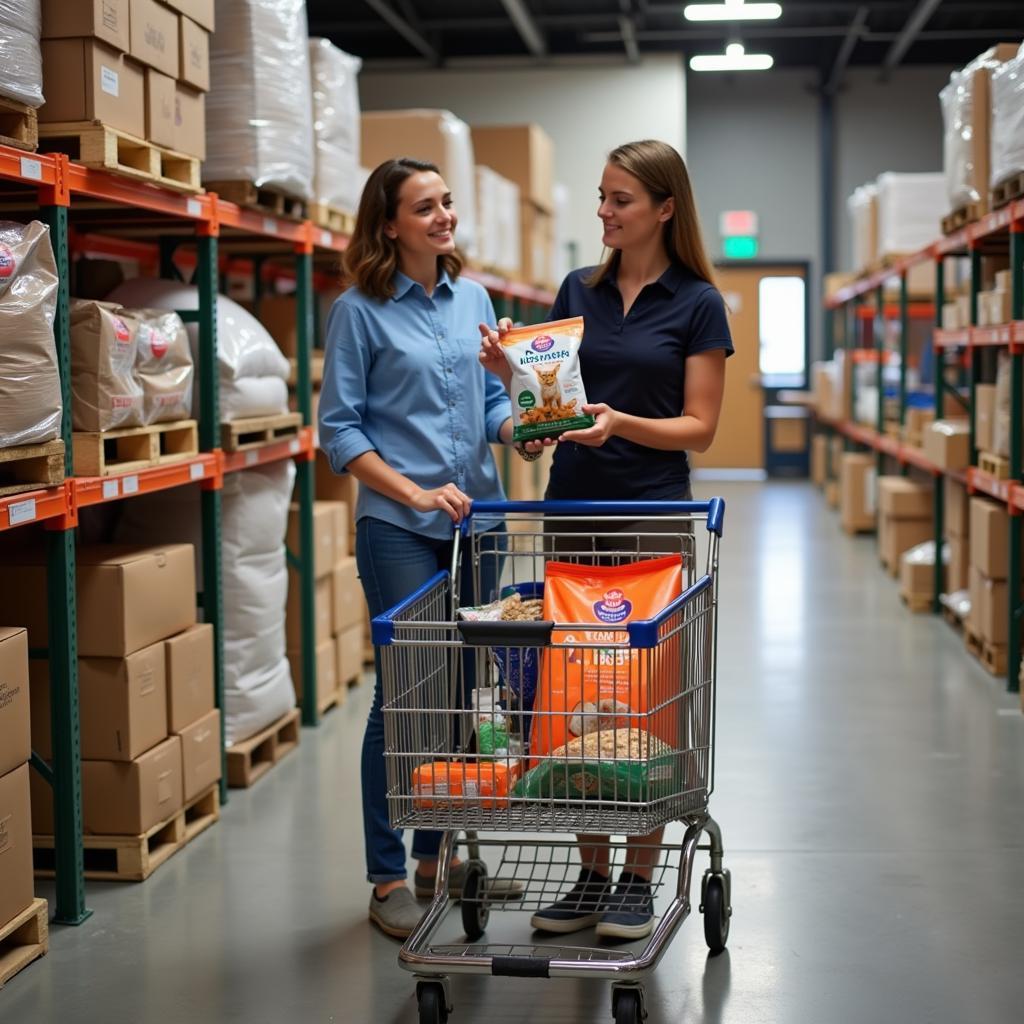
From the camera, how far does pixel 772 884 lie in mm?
4086

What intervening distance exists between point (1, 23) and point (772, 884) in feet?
10.1

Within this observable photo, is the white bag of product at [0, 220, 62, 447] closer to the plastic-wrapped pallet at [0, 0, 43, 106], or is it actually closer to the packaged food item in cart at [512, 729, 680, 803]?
the plastic-wrapped pallet at [0, 0, 43, 106]

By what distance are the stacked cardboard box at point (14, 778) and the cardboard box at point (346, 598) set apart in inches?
112

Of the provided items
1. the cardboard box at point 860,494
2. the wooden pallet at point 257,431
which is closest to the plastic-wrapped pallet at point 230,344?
the wooden pallet at point 257,431

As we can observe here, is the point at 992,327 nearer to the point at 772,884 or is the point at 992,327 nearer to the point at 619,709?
the point at 772,884

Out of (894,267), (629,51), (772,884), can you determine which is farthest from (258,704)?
(629,51)

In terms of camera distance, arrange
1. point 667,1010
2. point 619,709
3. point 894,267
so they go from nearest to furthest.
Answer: point 619,709, point 667,1010, point 894,267

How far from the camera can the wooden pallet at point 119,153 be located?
3.86 m

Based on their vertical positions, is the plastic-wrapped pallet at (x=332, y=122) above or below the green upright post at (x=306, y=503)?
above

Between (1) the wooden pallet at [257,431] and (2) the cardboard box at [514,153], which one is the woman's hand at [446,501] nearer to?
(1) the wooden pallet at [257,431]

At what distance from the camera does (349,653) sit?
666cm

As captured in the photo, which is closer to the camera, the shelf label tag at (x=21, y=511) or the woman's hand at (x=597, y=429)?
the woman's hand at (x=597, y=429)

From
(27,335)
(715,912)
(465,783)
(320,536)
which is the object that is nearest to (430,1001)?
(465,783)

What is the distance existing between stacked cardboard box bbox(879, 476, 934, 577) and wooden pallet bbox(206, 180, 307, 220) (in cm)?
543
